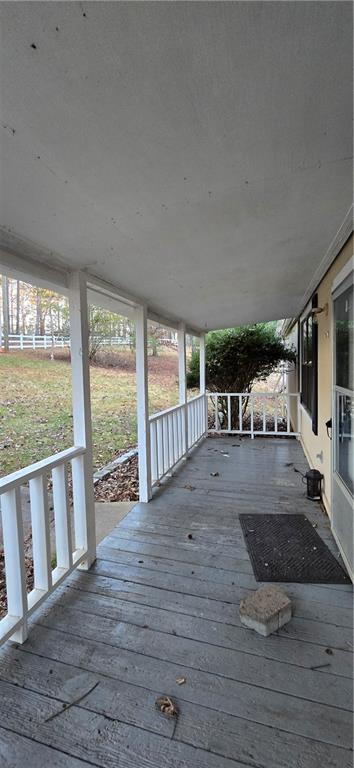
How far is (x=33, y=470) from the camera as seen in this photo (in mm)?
1934

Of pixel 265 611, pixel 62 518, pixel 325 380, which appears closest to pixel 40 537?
pixel 62 518

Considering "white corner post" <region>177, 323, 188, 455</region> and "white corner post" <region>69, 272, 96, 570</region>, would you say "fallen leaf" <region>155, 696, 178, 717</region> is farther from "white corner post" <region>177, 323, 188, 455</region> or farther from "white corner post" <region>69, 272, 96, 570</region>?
"white corner post" <region>177, 323, 188, 455</region>

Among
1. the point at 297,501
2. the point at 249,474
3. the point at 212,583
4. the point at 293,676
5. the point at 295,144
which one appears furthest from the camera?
the point at 249,474

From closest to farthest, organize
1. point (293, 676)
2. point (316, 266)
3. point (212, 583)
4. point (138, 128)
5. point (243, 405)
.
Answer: point (138, 128) → point (293, 676) → point (212, 583) → point (316, 266) → point (243, 405)

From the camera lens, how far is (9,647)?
1733 millimetres

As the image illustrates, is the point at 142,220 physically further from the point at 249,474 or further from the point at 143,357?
the point at 249,474

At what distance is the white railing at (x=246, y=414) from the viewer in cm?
650

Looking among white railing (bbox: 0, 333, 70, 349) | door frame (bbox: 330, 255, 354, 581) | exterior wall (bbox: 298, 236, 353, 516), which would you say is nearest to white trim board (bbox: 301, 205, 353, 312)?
exterior wall (bbox: 298, 236, 353, 516)

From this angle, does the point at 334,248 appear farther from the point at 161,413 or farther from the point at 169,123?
the point at 161,413

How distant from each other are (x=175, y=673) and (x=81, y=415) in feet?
5.16

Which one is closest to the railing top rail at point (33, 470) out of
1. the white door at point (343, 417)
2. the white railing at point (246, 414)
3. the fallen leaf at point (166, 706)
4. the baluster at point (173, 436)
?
the fallen leaf at point (166, 706)

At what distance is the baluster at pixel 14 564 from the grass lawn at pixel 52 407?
317 cm

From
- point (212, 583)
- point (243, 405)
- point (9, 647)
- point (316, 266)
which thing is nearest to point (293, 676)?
point (212, 583)

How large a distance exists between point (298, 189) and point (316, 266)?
1.67 metres
